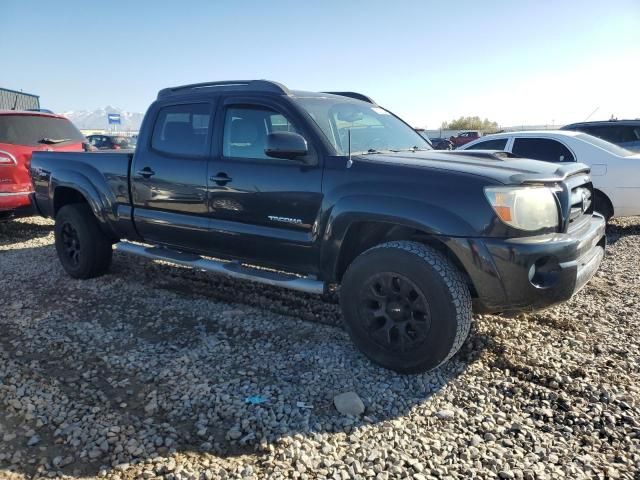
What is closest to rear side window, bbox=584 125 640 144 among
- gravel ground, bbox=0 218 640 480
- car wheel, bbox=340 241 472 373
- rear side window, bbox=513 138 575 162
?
rear side window, bbox=513 138 575 162

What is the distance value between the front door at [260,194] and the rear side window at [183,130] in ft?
0.67

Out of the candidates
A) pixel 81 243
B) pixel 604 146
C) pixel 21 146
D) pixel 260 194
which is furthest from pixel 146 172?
pixel 604 146

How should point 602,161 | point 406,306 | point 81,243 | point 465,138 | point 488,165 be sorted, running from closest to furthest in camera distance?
point 406,306
point 488,165
point 81,243
point 602,161
point 465,138

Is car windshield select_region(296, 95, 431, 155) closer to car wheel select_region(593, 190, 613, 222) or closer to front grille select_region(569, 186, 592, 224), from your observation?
front grille select_region(569, 186, 592, 224)

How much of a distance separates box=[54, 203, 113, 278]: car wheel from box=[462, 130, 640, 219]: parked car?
200 inches

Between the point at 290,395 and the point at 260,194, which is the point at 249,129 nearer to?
the point at 260,194

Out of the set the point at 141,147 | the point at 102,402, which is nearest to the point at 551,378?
the point at 102,402

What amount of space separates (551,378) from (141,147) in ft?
12.9

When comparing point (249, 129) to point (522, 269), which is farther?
point (249, 129)

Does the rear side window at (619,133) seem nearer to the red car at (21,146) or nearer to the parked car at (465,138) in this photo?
the red car at (21,146)

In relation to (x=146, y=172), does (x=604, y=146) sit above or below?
above

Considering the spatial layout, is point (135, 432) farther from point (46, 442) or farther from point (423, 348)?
point (423, 348)

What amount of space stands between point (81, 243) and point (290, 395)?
3304 millimetres

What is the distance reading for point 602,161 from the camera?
22.9ft
